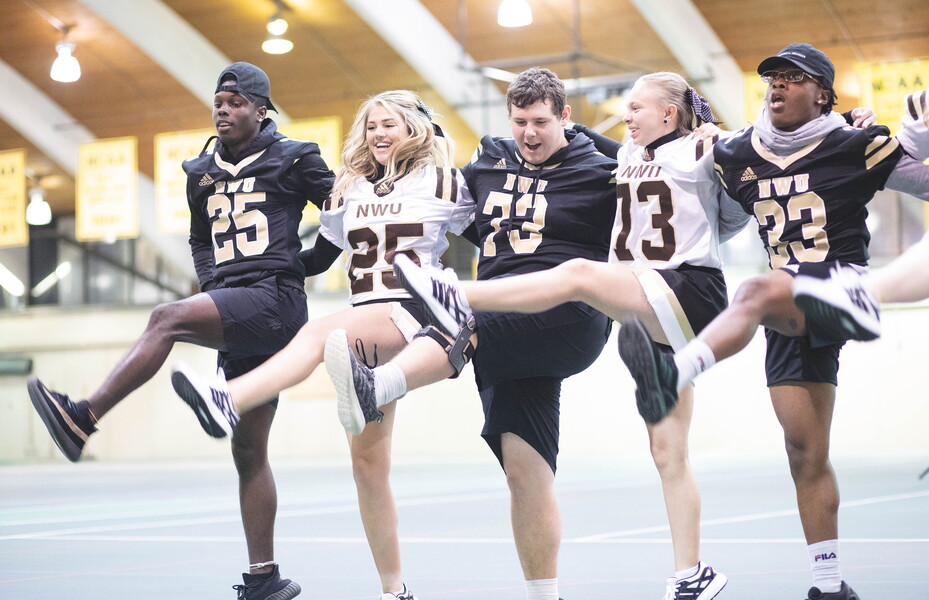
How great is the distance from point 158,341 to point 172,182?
44.5ft

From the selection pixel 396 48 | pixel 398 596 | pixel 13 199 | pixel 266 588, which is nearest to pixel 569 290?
pixel 398 596

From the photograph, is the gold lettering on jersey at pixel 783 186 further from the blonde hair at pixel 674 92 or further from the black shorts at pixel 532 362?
the black shorts at pixel 532 362

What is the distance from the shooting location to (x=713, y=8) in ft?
54.7

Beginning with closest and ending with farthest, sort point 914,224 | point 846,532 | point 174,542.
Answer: point 846,532, point 174,542, point 914,224

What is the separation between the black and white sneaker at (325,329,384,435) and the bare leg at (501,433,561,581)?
0.77 m

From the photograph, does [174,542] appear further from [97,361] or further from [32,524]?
[97,361]

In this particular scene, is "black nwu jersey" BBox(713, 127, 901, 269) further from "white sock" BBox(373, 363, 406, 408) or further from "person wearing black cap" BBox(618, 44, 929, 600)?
"white sock" BBox(373, 363, 406, 408)

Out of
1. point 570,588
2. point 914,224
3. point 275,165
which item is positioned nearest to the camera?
point 275,165

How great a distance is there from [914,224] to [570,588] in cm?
1190

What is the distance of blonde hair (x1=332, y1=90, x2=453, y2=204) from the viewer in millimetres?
4758

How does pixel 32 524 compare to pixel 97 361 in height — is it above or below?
below

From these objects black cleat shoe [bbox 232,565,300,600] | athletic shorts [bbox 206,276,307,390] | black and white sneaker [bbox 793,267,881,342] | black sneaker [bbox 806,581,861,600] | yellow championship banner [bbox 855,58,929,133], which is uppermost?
yellow championship banner [bbox 855,58,929,133]

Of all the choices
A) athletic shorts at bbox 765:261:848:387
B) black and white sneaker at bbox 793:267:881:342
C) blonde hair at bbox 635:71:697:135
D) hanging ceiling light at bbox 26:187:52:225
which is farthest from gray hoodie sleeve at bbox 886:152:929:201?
hanging ceiling light at bbox 26:187:52:225

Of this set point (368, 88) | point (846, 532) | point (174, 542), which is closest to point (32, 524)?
point (174, 542)
